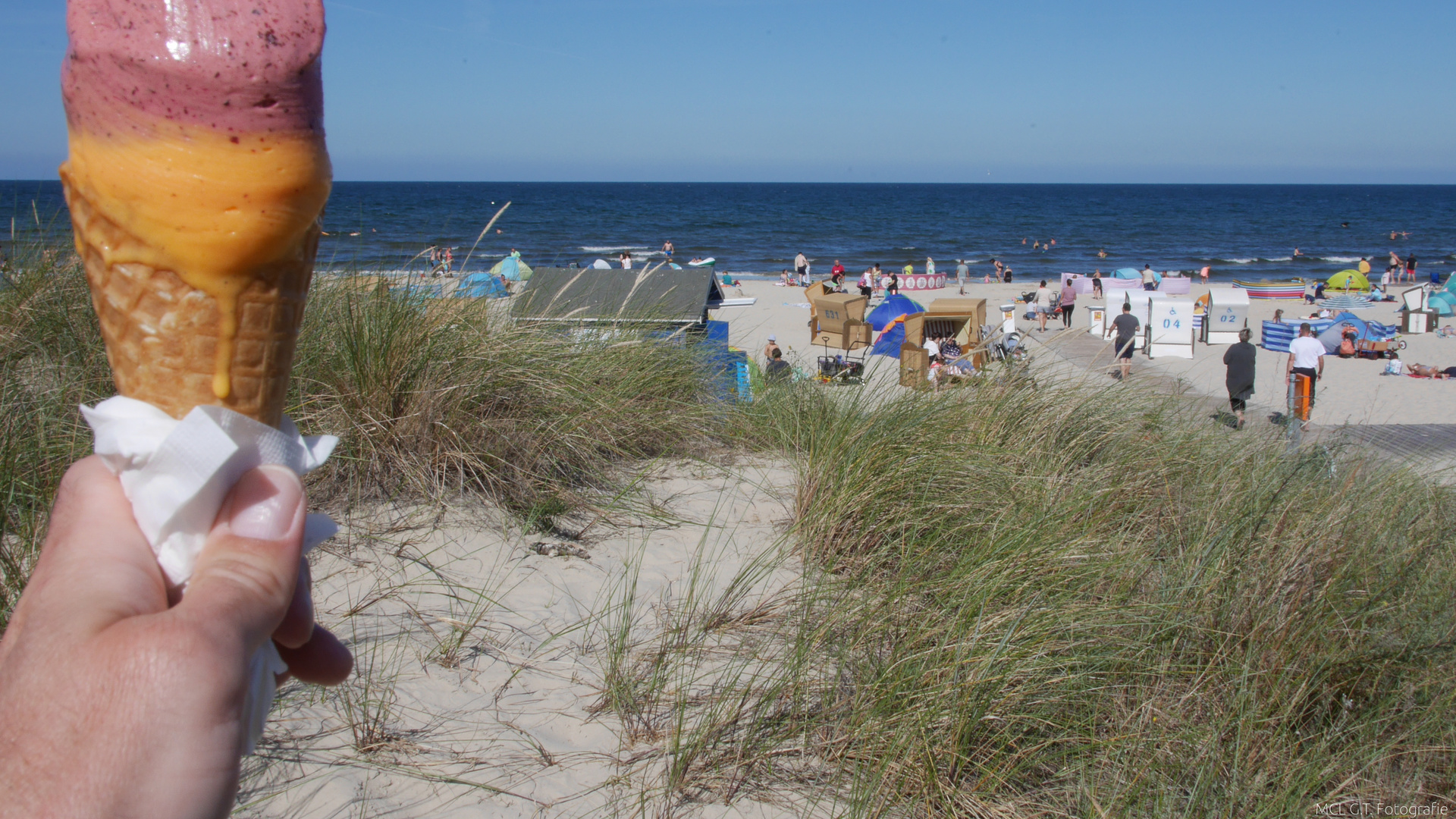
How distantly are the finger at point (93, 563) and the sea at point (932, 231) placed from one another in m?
5.15

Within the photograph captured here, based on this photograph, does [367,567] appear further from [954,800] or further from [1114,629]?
[1114,629]

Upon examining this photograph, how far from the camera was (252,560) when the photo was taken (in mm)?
977

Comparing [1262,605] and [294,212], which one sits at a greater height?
[294,212]

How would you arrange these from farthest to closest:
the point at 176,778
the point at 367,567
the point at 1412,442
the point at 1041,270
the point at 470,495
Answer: the point at 1041,270, the point at 1412,442, the point at 470,495, the point at 367,567, the point at 176,778

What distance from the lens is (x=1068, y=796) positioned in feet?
7.93

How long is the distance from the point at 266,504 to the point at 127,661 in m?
0.23

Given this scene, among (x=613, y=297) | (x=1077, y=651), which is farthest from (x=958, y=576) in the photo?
(x=613, y=297)

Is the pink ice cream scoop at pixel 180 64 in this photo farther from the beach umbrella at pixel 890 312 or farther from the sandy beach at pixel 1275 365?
the beach umbrella at pixel 890 312

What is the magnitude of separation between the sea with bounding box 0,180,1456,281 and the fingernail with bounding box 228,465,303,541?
5.17 m

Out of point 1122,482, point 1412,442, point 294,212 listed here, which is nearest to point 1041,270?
point 1412,442

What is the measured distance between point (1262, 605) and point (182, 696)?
3569 millimetres

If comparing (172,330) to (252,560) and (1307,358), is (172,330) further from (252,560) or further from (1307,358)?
(1307,358)

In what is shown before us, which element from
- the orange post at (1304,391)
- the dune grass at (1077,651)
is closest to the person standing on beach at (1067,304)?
the orange post at (1304,391)

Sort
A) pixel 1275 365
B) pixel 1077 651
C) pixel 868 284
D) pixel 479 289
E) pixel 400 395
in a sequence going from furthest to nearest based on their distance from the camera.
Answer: pixel 868 284 → pixel 1275 365 → pixel 479 289 → pixel 400 395 → pixel 1077 651
